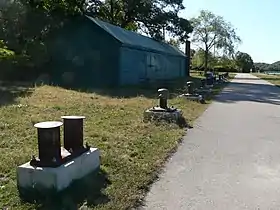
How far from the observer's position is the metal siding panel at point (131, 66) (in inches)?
869

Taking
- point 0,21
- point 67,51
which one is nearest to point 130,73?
point 67,51

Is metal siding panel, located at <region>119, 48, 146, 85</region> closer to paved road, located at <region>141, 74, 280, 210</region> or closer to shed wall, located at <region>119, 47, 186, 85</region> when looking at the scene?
shed wall, located at <region>119, 47, 186, 85</region>

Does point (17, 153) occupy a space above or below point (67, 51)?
below

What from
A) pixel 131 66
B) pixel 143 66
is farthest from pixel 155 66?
pixel 131 66

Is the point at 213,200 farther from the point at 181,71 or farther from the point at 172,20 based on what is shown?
A: the point at 181,71

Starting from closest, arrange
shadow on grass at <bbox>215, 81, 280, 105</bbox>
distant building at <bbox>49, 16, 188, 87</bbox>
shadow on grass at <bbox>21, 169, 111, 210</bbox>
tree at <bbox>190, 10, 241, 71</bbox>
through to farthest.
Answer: shadow on grass at <bbox>21, 169, 111, 210</bbox>, shadow on grass at <bbox>215, 81, 280, 105</bbox>, distant building at <bbox>49, 16, 188, 87</bbox>, tree at <bbox>190, 10, 241, 71</bbox>

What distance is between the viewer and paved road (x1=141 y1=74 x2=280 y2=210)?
441cm

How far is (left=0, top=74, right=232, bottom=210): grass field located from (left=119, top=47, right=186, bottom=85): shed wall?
870 cm

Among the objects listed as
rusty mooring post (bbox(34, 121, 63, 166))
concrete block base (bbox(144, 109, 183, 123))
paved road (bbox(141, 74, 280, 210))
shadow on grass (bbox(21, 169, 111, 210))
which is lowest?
paved road (bbox(141, 74, 280, 210))

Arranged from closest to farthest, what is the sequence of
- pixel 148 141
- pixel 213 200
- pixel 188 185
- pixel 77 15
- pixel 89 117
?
pixel 213 200, pixel 188 185, pixel 148 141, pixel 89 117, pixel 77 15

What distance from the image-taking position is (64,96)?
14.7m

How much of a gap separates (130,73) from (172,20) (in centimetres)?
1598

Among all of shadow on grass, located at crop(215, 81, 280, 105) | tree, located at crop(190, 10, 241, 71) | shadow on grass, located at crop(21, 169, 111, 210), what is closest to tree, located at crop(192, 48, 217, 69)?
tree, located at crop(190, 10, 241, 71)

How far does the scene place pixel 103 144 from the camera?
7.05 meters
